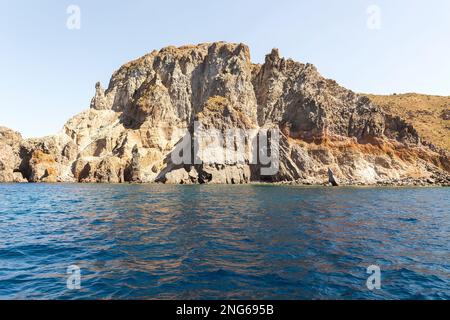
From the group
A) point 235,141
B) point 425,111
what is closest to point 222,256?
point 235,141

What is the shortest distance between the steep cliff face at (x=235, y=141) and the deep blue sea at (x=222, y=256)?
6248 centimetres

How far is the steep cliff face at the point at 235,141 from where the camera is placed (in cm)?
9131

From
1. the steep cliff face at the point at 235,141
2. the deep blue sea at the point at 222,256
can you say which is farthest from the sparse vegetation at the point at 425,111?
the deep blue sea at the point at 222,256

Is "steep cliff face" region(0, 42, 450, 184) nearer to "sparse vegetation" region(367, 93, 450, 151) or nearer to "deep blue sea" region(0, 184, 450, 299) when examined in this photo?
"sparse vegetation" region(367, 93, 450, 151)

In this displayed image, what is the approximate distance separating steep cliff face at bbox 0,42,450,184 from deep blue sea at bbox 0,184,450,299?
62478mm

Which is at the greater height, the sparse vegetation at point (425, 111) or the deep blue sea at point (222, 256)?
the sparse vegetation at point (425, 111)

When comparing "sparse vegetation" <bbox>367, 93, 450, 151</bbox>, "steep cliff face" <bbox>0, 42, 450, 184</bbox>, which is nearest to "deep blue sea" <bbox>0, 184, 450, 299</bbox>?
"steep cliff face" <bbox>0, 42, 450, 184</bbox>

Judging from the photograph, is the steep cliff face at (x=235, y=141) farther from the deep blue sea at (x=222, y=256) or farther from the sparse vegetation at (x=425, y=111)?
the deep blue sea at (x=222, y=256)

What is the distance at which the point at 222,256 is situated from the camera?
1562 centimetres

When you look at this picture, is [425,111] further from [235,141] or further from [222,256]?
[222,256]

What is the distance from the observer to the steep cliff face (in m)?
91.3

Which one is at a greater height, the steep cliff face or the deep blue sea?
the steep cliff face

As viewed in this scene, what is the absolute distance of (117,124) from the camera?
12325 centimetres
